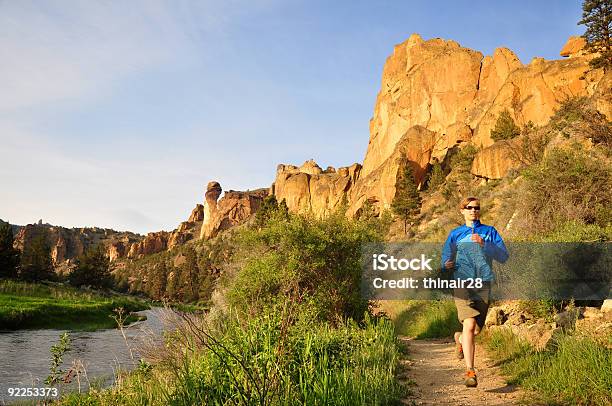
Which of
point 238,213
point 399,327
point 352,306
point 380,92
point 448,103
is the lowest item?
point 399,327

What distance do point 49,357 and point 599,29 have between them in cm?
5501

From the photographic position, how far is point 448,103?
77312mm

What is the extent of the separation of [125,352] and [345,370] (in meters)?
18.9

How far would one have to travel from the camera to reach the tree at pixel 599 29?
4262cm

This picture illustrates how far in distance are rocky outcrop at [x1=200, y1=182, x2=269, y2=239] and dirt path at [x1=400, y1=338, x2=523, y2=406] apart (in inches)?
5995

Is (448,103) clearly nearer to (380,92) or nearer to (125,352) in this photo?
(380,92)

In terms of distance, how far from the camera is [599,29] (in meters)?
43.7

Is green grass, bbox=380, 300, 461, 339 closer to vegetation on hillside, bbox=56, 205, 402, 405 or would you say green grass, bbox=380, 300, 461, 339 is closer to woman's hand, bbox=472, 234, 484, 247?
vegetation on hillside, bbox=56, 205, 402, 405

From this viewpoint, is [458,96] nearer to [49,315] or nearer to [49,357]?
[49,315]

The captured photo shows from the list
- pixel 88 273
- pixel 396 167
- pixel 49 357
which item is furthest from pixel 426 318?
pixel 88 273

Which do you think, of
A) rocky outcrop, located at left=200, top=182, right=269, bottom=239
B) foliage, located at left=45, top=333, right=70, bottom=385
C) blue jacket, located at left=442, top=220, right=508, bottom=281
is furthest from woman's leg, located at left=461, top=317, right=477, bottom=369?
A: rocky outcrop, located at left=200, top=182, right=269, bottom=239

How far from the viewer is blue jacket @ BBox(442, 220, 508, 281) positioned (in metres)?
5.51

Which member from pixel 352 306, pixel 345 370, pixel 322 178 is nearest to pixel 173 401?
pixel 345 370

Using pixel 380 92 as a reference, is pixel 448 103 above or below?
below
